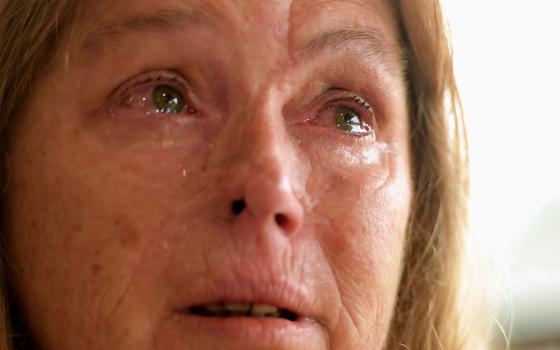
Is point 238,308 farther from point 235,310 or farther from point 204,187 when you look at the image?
point 204,187

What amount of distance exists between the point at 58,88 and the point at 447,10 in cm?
76

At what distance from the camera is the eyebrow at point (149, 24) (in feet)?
3.37

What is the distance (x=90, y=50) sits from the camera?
1051 millimetres

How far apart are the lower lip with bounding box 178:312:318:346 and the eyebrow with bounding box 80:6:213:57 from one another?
1.39 feet

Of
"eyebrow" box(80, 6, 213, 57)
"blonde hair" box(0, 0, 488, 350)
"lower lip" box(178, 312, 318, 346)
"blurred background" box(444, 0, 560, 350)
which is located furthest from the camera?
"blurred background" box(444, 0, 560, 350)

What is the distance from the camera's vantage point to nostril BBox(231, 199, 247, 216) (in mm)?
956

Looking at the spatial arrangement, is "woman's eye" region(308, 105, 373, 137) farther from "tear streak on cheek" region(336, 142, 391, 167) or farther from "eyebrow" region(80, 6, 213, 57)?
"eyebrow" region(80, 6, 213, 57)

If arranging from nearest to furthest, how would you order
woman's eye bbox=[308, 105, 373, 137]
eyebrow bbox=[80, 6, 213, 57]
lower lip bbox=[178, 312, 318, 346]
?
lower lip bbox=[178, 312, 318, 346]
eyebrow bbox=[80, 6, 213, 57]
woman's eye bbox=[308, 105, 373, 137]

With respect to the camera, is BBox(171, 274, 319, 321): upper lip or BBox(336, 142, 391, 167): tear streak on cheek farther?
BBox(336, 142, 391, 167): tear streak on cheek

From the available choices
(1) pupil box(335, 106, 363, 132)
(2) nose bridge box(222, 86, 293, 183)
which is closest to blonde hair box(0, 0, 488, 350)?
(1) pupil box(335, 106, 363, 132)

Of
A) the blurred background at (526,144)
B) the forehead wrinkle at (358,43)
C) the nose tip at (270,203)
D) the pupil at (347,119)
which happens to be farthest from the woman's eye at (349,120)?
the blurred background at (526,144)

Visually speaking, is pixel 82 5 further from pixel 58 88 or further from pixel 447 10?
pixel 447 10

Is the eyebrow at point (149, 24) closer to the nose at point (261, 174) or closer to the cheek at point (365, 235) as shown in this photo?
the nose at point (261, 174)

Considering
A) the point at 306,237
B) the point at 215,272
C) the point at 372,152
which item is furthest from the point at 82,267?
the point at 372,152
